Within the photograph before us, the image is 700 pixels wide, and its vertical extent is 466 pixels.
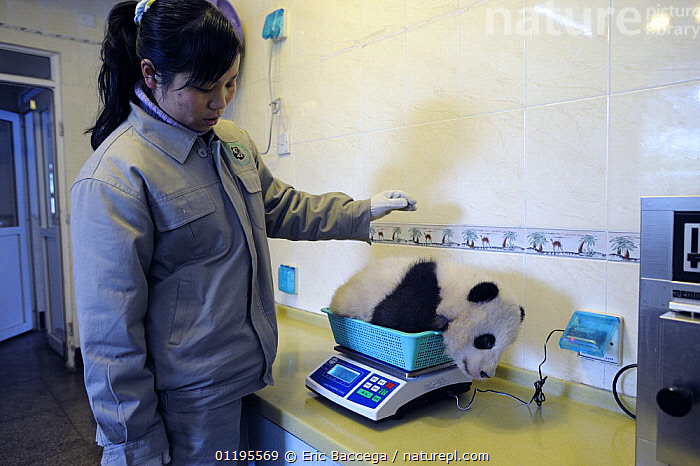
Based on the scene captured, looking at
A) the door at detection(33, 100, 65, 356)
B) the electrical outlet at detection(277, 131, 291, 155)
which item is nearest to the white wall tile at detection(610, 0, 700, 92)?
the electrical outlet at detection(277, 131, 291, 155)

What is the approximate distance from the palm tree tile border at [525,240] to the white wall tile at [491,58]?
311 mm

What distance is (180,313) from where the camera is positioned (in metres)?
0.89

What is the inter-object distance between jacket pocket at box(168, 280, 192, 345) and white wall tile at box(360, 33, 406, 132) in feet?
2.65

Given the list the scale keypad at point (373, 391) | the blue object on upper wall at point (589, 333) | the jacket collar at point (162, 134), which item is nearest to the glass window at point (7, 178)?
the jacket collar at point (162, 134)

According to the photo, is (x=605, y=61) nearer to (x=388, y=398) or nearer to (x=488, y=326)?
(x=488, y=326)

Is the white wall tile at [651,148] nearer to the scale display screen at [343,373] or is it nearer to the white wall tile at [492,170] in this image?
the white wall tile at [492,170]

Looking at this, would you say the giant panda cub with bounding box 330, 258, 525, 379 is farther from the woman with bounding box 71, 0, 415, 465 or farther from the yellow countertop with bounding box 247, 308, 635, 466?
the woman with bounding box 71, 0, 415, 465

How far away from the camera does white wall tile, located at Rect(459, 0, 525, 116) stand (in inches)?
43.5

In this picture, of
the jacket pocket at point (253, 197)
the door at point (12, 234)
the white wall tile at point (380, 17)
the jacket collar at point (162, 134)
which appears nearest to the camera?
the jacket collar at point (162, 134)

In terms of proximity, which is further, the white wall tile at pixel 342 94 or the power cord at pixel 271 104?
the power cord at pixel 271 104

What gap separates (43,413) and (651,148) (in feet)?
10.2

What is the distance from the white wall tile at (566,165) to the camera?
39.0 inches

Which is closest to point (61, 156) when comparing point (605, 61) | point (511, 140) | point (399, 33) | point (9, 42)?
point (9, 42)

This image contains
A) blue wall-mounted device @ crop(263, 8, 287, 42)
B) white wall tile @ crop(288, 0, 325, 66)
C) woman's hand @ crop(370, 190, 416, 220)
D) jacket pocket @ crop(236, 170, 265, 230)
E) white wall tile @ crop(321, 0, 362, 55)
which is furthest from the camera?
blue wall-mounted device @ crop(263, 8, 287, 42)
